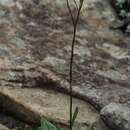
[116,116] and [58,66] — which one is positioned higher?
[58,66]

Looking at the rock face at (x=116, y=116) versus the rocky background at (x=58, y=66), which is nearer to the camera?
the rock face at (x=116, y=116)

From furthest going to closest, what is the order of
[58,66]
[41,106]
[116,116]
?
[58,66] < [41,106] < [116,116]

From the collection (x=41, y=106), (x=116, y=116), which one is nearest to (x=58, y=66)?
(x=41, y=106)

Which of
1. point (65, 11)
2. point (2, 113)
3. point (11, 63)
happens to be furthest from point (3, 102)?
point (65, 11)

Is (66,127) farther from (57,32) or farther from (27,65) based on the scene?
(57,32)

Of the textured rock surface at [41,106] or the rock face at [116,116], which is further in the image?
the textured rock surface at [41,106]

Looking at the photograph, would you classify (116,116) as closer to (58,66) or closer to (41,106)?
(41,106)

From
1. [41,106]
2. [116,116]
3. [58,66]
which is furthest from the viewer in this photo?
[58,66]
